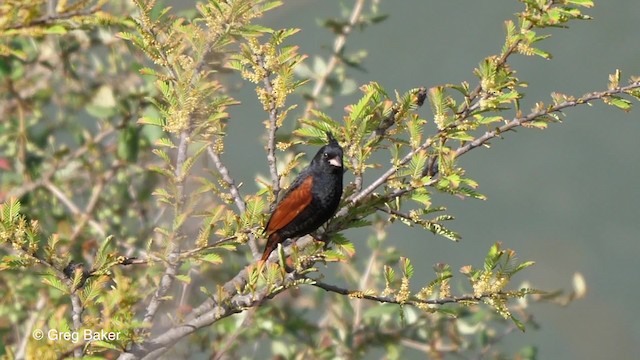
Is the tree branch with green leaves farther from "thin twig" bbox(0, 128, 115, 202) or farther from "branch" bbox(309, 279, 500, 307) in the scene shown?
"thin twig" bbox(0, 128, 115, 202)

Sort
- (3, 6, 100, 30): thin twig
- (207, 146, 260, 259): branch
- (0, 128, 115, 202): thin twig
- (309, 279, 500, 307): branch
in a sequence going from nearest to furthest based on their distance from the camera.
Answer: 1. (3, 6, 100, 30): thin twig
2. (309, 279, 500, 307): branch
3. (207, 146, 260, 259): branch
4. (0, 128, 115, 202): thin twig

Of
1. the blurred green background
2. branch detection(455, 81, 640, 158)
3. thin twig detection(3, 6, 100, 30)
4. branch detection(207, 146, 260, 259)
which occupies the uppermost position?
thin twig detection(3, 6, 100, 30)

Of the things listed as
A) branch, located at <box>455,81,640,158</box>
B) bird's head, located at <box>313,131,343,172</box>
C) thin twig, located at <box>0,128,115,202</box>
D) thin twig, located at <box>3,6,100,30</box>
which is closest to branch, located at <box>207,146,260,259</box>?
bird's head, located at <box>313,131,343,172</box>

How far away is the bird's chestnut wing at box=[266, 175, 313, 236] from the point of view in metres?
3.58

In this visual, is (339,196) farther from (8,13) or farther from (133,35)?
(8,13)

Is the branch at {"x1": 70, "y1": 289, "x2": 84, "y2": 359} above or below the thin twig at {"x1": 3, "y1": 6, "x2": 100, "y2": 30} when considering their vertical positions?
below

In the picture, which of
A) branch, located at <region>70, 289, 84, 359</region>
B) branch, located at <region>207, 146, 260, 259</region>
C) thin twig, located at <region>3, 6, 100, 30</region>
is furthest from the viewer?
branch, located at <region>207, 146, 260, 259</region>

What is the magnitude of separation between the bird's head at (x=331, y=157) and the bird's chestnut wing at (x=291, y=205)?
77 mm

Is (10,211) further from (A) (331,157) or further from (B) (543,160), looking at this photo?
(B) (543,160)

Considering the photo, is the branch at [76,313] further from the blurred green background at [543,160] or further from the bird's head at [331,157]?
the blurred green background at [543,160]

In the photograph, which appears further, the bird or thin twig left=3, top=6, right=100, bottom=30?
the bird

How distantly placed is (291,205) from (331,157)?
24cm

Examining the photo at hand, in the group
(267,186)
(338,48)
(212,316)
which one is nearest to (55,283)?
(212,316)

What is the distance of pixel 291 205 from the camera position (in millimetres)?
Result: 3678
